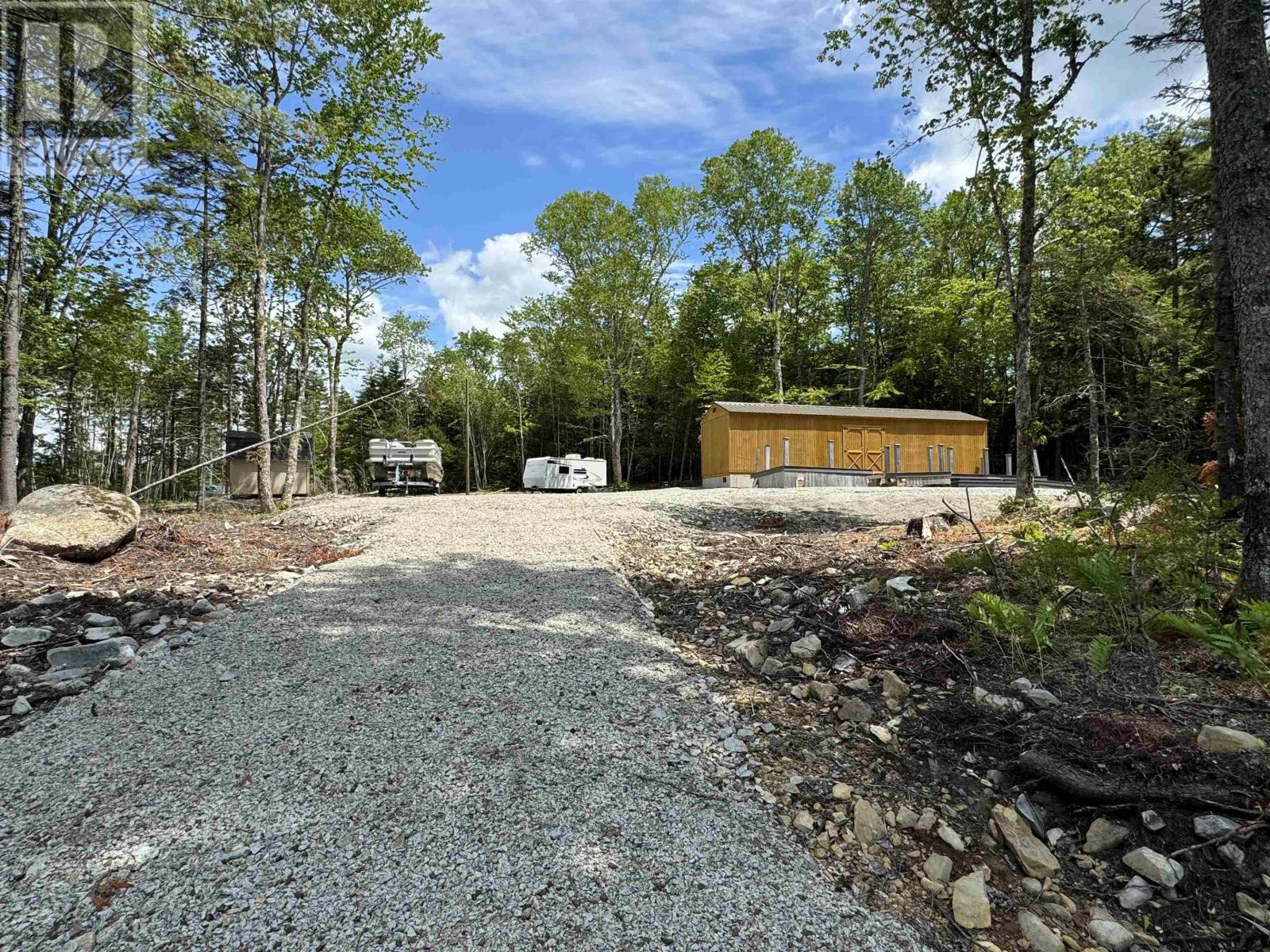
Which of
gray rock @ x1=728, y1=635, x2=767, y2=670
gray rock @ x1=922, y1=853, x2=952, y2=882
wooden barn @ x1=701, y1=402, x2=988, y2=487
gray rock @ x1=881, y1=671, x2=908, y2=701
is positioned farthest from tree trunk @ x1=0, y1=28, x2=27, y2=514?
wooden barn @ x1=701, y1=402, x2=988, y2=487

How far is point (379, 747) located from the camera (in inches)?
106

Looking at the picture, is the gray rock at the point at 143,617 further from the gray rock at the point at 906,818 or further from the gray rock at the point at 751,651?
the gray rock at the point at 906,818

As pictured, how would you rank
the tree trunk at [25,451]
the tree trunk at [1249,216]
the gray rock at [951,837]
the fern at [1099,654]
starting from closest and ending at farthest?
the gray rock at [951,837], the fern at [1099,654], the tree trunk at [1249,216], the tree trunk at [25,451]

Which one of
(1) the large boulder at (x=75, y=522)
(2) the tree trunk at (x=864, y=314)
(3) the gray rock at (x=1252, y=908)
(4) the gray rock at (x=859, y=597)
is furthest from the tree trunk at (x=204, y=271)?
(2) the tree trunk at (x=864, y=314)

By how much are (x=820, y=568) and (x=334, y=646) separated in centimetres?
440

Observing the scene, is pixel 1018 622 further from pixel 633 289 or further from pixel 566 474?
pixel 633 289

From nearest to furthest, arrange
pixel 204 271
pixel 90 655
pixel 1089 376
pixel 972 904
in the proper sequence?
pixel 972 904 → pixel 90 655 → pixel 1089 376 → pixel 204 271

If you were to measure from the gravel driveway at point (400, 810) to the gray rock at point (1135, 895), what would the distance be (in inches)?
30.6

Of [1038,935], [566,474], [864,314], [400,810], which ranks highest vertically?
[864,314]

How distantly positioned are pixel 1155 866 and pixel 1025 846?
369 mm

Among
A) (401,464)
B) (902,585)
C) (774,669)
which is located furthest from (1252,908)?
(401,464)

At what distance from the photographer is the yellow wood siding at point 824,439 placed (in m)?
22.1

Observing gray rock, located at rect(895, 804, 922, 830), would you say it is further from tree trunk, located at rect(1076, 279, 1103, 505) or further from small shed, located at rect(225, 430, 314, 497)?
small shed, located at rect(225, 430, 314, 497)

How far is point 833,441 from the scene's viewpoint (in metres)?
23.0
